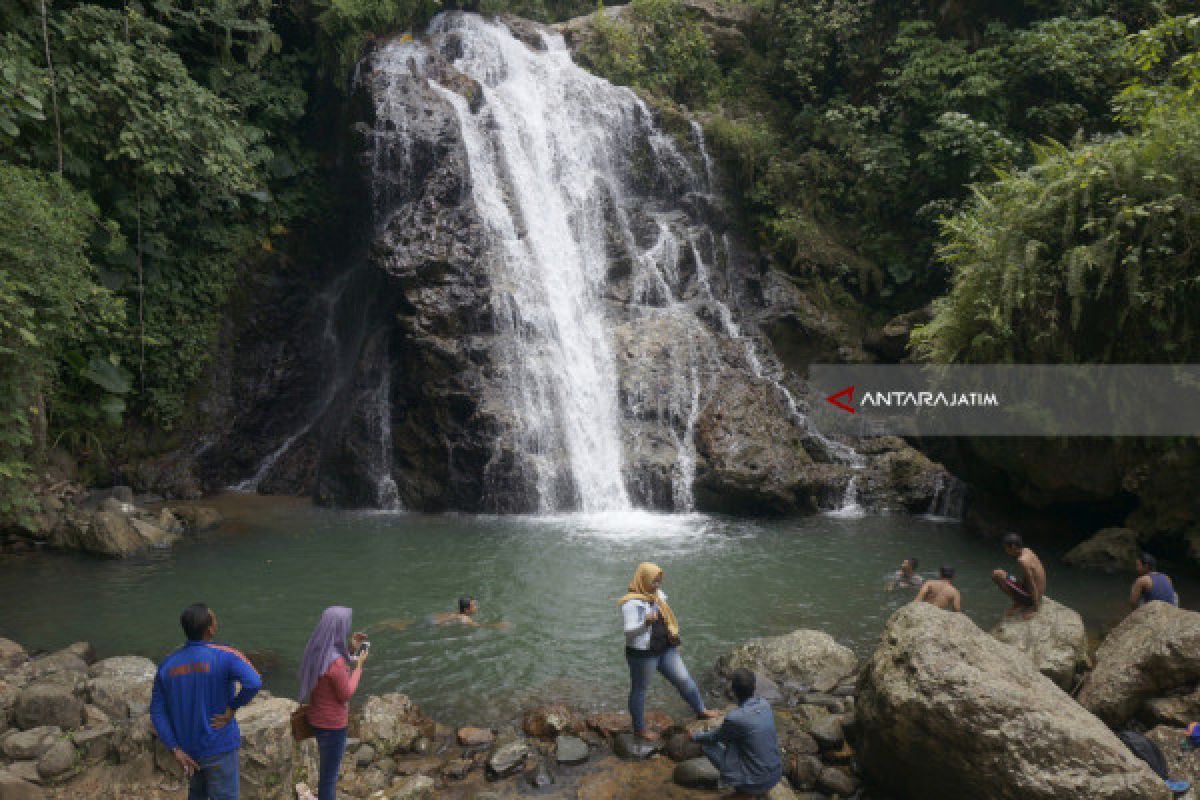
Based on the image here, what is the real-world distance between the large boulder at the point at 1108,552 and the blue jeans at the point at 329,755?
11.3 meters

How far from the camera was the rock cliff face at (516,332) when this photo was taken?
15828mm

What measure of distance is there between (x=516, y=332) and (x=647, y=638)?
1189cm

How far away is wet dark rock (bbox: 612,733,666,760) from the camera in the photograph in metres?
5.98

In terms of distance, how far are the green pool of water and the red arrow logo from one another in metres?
4.06

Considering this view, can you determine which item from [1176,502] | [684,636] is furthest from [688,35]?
[684,636]

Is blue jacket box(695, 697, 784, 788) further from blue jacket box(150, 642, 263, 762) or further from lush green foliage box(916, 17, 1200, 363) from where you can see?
lush green foliage box(916, 17, 1200, 363)

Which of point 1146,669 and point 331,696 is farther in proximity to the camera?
point 1146,669

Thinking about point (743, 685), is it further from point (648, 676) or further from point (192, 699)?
point (192, 699)

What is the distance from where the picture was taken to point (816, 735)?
19.9 feet

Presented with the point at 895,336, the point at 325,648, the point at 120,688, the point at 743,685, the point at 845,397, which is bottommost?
the point at 120,688

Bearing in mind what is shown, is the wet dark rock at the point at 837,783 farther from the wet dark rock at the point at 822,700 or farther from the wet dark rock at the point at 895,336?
the wet dark rock at the point at 895,336

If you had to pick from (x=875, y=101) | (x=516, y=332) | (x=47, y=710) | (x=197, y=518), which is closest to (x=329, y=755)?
(x=47, y=710)

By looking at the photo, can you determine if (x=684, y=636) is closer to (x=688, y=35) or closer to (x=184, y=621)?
(x=184, y=621)

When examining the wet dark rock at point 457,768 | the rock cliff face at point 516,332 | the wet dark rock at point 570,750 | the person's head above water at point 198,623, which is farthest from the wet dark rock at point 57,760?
the rock cliff face at point 516,332
